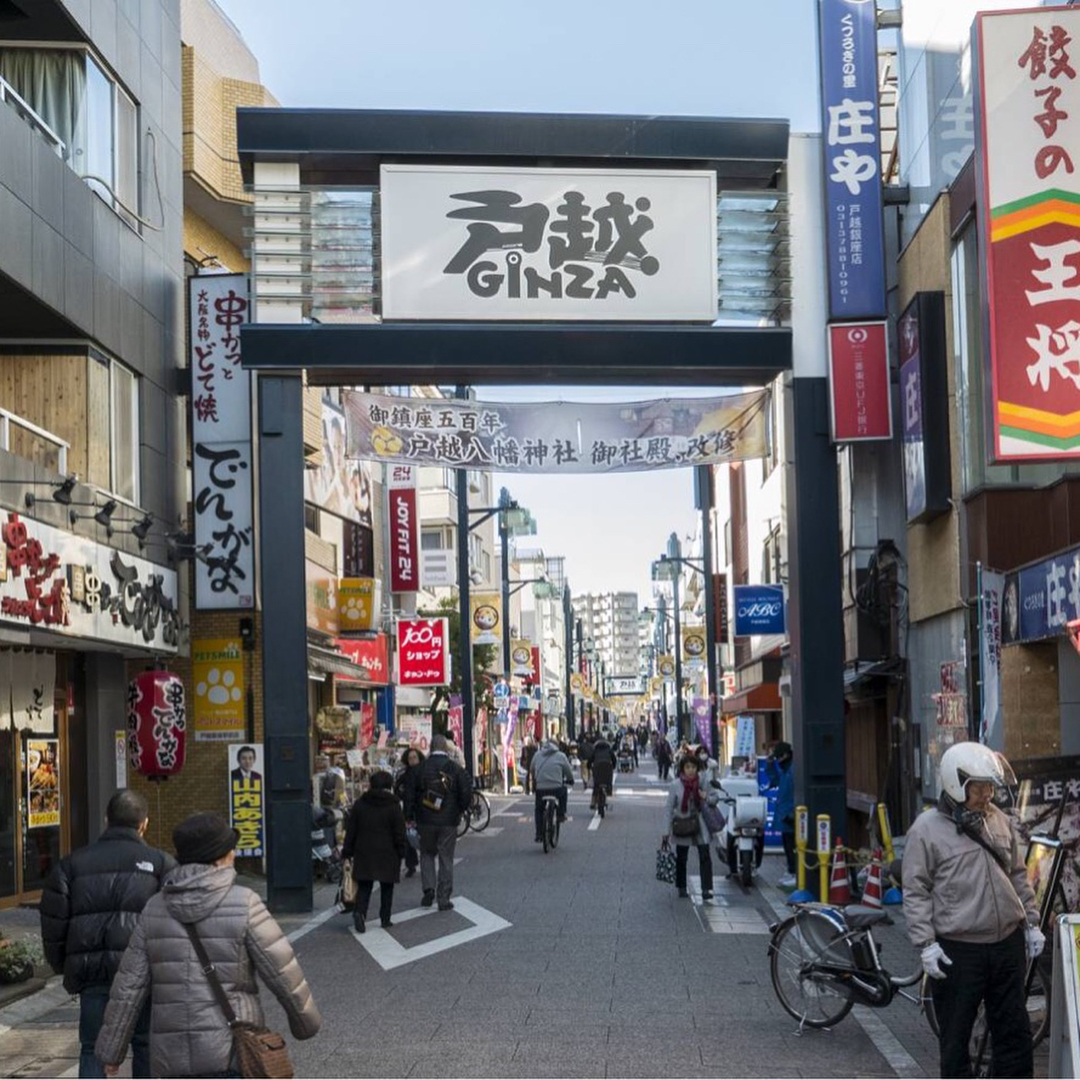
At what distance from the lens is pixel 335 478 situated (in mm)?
33062

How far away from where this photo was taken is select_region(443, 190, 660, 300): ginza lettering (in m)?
19.5

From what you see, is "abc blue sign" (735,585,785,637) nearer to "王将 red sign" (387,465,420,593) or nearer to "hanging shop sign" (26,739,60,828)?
"王将 red sign" (387,465,420,593)

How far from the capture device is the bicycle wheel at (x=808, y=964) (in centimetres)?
1112

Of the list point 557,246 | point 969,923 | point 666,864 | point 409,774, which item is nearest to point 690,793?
point 666,864

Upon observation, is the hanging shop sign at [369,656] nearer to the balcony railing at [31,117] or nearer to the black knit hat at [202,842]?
the balcony railing at [31,117]

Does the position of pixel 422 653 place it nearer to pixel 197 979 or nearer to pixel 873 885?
pixel 873 885

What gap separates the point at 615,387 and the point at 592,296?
1239mm

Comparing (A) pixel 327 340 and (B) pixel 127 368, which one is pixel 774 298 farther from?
(B) pixel 127 368

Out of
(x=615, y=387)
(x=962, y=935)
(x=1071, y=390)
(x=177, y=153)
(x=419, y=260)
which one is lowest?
(x=962, y=935)

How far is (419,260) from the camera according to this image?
63.6 ft

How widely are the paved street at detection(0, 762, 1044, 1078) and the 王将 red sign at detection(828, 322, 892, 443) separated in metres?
5.63

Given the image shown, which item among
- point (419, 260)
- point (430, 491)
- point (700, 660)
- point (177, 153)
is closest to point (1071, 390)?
point (419, 260)

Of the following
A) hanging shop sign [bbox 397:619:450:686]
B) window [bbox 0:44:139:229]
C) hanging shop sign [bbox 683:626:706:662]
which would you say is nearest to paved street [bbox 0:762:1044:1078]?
window [bbox 0:44:139:229]

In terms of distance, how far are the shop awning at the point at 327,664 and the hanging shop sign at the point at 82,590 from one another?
4303 millimetres
